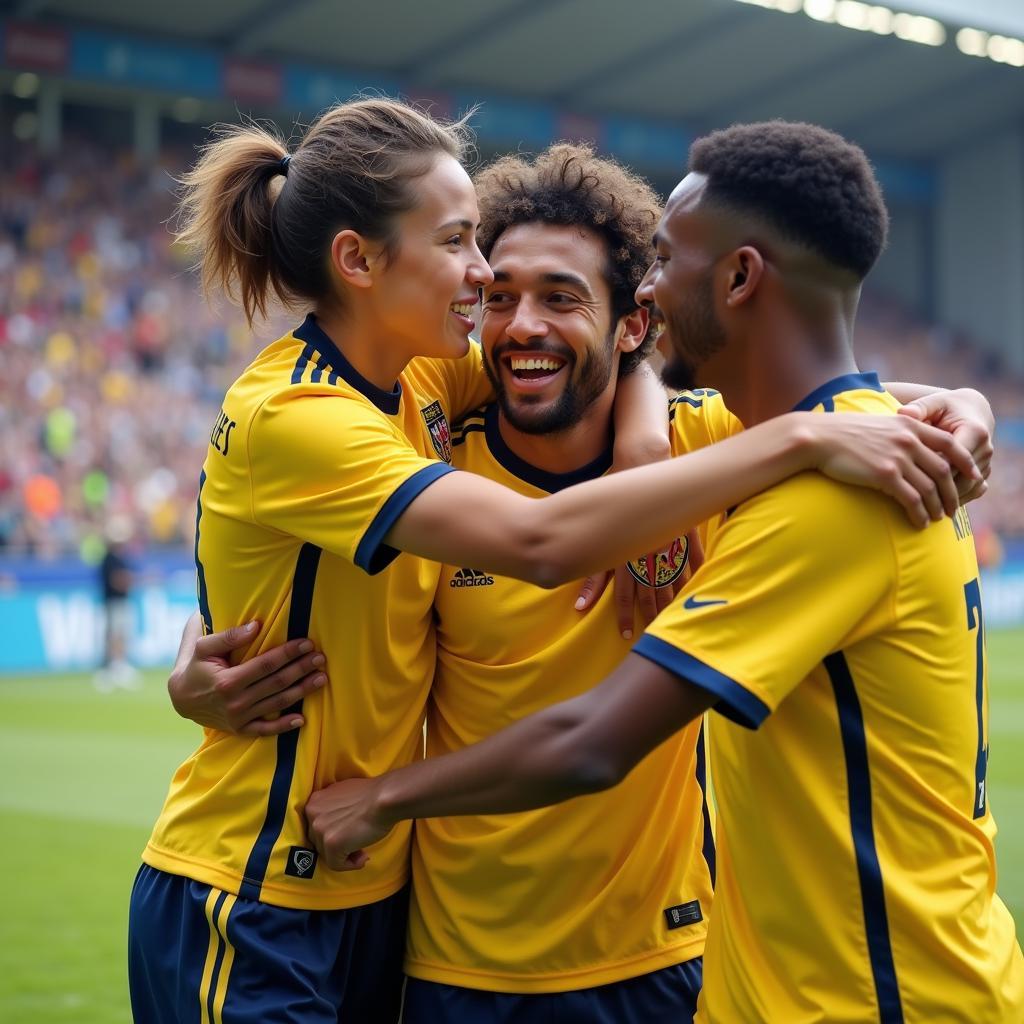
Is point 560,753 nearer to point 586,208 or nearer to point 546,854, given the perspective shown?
point 546,854

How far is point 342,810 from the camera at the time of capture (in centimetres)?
293

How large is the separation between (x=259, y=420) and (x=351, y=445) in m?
0.23

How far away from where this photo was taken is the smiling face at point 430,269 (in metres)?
3.18

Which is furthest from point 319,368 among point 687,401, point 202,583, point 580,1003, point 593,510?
point 580,1003

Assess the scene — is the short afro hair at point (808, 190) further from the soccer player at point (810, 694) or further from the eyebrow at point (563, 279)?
the eyebrow at point (563, 279)

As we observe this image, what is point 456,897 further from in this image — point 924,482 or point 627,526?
point 924,482

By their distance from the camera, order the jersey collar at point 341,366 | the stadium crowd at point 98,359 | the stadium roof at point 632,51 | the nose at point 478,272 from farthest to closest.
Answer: the stadium roof at point 632,51 → the stadium crowd at point 98,359 → the nose at point 478,272 → the jersey collar at point 341,366

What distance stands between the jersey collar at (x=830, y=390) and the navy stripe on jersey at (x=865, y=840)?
1.48ft

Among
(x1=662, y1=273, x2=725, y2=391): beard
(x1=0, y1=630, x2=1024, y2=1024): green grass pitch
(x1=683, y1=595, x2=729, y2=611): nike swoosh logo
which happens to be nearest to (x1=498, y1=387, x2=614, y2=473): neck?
(x1=662, y1=273, x2=725, y2=391): beard

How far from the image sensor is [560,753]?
92.7 inches

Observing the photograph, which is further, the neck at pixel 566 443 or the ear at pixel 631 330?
the ear at pixel 631 330

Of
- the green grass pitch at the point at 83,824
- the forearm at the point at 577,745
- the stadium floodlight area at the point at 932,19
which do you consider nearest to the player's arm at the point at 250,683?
the forearm at the point at 577,745

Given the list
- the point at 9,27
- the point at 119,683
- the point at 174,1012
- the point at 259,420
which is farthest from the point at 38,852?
the point at 9,27

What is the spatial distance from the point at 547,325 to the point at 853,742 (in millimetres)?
1531
